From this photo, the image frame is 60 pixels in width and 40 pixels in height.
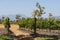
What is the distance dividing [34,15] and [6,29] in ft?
24.1

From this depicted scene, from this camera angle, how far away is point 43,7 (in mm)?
53250

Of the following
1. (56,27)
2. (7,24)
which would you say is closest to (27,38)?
(7,24)

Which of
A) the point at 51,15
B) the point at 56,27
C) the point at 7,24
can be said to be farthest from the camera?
the point at 51,15

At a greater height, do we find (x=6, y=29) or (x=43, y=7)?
(x=43, y=7)

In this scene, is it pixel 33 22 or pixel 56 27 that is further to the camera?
pixel 56 27

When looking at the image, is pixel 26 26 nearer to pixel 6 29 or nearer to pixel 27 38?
pixel 6 29

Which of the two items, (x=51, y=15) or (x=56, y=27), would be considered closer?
(x=56, y=27)

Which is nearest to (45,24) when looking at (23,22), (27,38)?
(23,22)

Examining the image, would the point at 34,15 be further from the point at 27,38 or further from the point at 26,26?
the point at 27,38

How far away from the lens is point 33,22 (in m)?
46.9

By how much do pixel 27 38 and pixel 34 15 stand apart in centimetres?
3145

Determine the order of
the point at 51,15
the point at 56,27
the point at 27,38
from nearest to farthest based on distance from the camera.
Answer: the point at 27,38 → the point at 56,27 → the point at 51,15

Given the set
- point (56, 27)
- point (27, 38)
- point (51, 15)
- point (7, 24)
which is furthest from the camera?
point (51, 15)

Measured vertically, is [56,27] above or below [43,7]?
below
